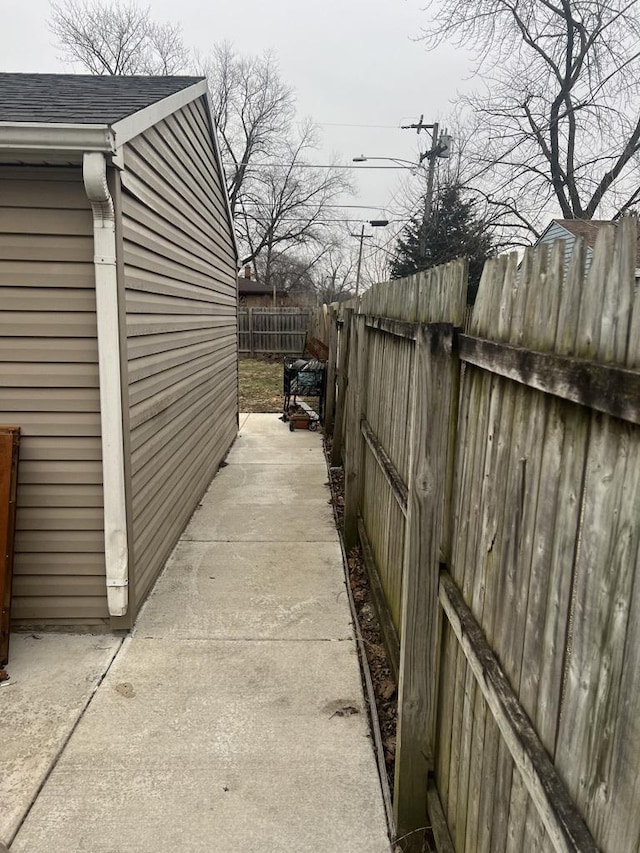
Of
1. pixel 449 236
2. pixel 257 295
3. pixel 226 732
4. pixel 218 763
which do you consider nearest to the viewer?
pixel 218 763

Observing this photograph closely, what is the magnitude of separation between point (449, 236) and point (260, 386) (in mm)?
9896

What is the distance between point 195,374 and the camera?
602 cm

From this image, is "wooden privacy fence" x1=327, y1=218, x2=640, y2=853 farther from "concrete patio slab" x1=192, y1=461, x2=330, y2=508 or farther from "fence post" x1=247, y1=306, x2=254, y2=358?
"fence post" x1=247, y1=306, x2=254, y2=358

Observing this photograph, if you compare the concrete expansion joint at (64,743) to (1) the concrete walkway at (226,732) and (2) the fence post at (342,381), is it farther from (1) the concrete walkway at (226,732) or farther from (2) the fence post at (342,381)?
(2) the fence post at (342,381)

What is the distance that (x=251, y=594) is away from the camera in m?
4.18

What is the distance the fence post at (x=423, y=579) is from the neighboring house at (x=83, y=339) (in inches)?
77.1

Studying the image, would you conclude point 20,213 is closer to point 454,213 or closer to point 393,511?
point 393,511

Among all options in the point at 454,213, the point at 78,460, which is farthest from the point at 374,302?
the point at 454,213

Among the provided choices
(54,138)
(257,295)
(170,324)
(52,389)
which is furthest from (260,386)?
(257,295)

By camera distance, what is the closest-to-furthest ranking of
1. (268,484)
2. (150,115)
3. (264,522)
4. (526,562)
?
(526,562) → (150,115) → (264,522) → (268,484)

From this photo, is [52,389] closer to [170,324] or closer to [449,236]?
[170,324]

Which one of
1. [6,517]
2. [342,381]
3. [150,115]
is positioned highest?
[150,115]

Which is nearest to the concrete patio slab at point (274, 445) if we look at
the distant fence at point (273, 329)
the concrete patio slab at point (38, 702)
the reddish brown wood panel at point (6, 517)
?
the concrete patio slab at point (38, 702)

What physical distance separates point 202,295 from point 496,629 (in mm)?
5460
